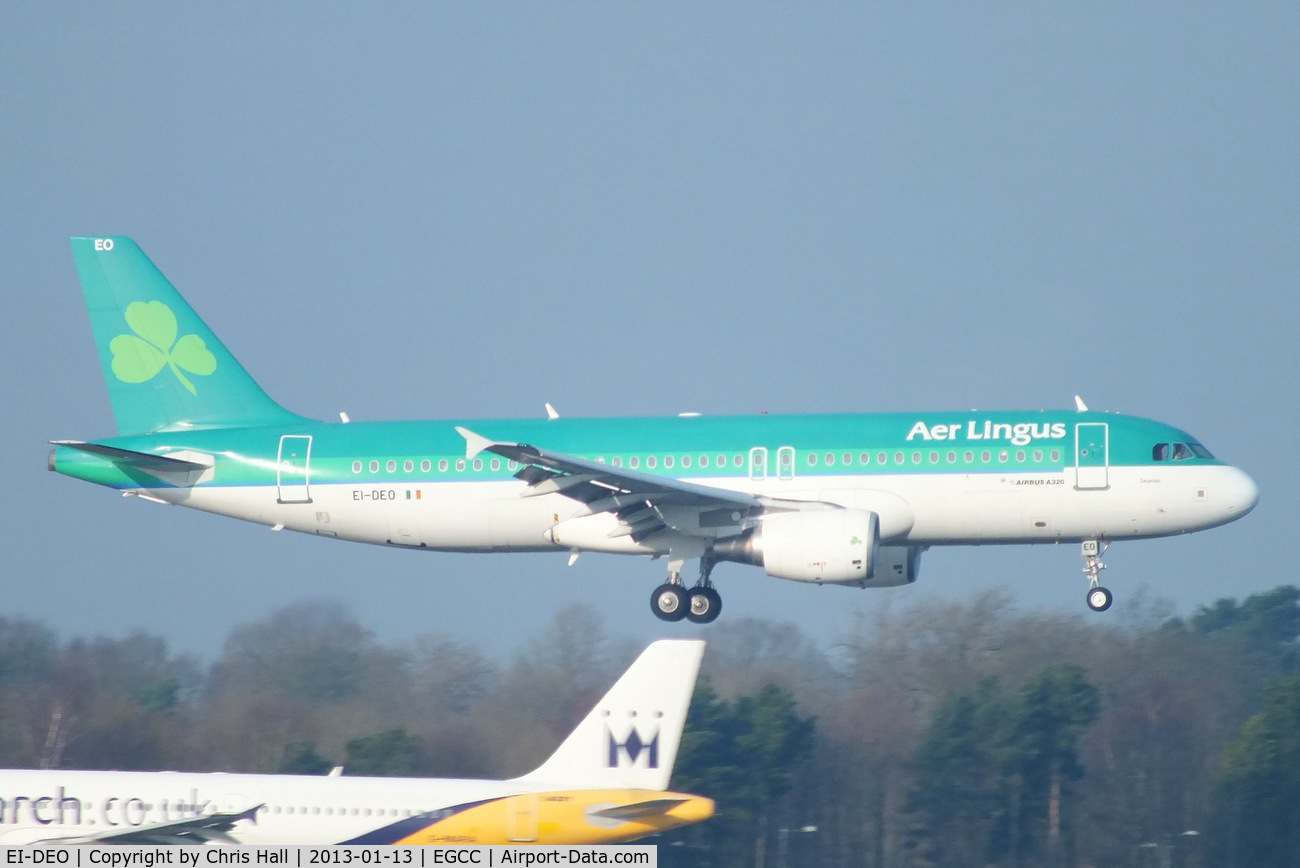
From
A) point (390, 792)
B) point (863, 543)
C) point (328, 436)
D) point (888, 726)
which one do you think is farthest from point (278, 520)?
point (888, 726)

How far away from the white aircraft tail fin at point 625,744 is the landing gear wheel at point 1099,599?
30.2 ft

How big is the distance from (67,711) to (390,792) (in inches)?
693

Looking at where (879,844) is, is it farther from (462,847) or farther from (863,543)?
(462,847)

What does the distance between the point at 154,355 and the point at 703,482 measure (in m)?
12.5

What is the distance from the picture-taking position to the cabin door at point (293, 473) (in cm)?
3303

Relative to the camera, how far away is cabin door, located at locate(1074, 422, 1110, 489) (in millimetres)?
30438

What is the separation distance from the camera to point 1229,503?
3080 cm

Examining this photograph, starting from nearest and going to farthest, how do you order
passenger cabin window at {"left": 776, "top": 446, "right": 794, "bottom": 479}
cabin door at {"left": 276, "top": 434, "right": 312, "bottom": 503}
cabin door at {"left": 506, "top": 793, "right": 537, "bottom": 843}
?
1. cabin door at {"left": 506, "top": 793, "right": 537, "bottom": 843}
2. passenger cabin window at {"left": 776, "top": 446, "right": 794, "bottom": 479}
3. cabin door at {"left": 276, "top": 434, "right": 312, "bottom": 503}

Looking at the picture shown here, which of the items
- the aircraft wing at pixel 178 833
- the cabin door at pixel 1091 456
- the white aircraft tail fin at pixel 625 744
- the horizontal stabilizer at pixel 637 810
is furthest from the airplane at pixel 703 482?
the aircraft wing at pixel 178 833

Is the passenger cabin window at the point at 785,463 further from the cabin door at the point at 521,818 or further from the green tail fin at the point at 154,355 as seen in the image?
the green tail fin at the point at 154,355

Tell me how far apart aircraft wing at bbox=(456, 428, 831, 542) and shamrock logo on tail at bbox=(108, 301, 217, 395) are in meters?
8.30
